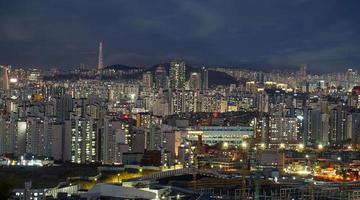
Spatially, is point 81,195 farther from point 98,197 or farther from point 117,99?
point 117,99

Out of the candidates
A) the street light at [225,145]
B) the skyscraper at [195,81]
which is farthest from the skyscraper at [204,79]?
the street light at [225,145]

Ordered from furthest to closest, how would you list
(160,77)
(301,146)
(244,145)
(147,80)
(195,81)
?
(147,80), (160,77), (195,81), (301,146), (244,145)

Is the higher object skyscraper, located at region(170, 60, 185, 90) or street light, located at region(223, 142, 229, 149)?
skyscraper, located at region(170, 60, 185, 90)

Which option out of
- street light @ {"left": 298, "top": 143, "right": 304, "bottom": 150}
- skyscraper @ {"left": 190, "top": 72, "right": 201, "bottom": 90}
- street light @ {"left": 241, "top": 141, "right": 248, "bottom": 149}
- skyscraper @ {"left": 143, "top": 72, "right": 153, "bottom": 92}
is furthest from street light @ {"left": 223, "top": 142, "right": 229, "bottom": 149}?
skyscraper @ {"left": 143, "top": 72, "right": 153, "bottom": 92}

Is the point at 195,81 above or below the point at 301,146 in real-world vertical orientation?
above

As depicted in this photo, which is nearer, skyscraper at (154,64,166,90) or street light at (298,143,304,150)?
street light at (298,143,304,150)

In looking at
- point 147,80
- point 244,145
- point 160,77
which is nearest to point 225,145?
point 244,145

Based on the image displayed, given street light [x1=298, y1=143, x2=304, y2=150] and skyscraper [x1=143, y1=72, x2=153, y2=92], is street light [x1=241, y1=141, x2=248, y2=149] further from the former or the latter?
skyscraper [x1=143, y1=72, x2=153, y2=92]

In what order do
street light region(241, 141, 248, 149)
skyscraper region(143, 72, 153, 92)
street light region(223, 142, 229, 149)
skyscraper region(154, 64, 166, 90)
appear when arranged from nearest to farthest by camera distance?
street light region(241, 141, 248, 149), street light region(223, 142, 229, 149), skyscraper region(154, 64, 166, 90), skyscraper region(143, 72, 153, 92)

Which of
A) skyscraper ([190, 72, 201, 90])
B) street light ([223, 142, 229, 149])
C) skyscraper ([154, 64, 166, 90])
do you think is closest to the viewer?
street light ([223, 142, 229, 149])

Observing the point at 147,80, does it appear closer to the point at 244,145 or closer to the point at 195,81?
the point at 195,81

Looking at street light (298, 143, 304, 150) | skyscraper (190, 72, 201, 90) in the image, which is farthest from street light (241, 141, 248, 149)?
skyscraper (190, 72, 201, 90)

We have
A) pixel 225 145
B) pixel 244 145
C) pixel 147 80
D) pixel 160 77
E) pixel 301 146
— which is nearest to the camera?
pixel 244 145
